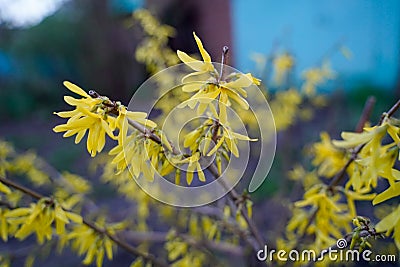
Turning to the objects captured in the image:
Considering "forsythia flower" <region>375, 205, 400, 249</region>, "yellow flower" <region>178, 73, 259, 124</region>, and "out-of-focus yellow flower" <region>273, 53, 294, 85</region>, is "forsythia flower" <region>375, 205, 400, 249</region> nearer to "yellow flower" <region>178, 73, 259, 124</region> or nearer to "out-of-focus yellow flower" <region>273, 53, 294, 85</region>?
"yellow flower" <region>178, 73, 259, 124</region>

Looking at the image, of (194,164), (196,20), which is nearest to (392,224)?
(194,164)

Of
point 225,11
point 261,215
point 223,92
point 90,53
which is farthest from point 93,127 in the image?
point 90,53

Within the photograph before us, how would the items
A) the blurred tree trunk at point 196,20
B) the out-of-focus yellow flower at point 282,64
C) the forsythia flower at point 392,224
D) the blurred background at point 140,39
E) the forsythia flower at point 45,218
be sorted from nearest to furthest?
the forsythia flower at point 392,224
the forsythia flower at point 45,218
the out-of-focus yellow flower at point 282,64
the blurred background at point 140,39
the blurred tree trunk at point 196,20

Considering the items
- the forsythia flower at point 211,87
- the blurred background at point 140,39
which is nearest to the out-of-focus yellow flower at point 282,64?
the forsythia flower at point 211,87

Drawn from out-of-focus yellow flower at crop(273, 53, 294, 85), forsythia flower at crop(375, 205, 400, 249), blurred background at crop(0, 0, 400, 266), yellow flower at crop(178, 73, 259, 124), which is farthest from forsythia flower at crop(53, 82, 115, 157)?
blurred background at crop(0, 0, 400, 266)

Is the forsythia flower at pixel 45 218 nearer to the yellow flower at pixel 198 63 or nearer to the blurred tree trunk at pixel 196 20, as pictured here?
the yellow flower at pixel 198 63

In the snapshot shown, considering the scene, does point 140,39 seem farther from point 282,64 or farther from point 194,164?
point 194,164

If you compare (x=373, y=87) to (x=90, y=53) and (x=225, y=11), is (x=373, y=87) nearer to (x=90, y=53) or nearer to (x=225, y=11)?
(x=225, y=11)

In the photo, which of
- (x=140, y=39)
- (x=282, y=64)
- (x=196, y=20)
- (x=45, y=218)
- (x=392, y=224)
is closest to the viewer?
(x=392, y=224)
